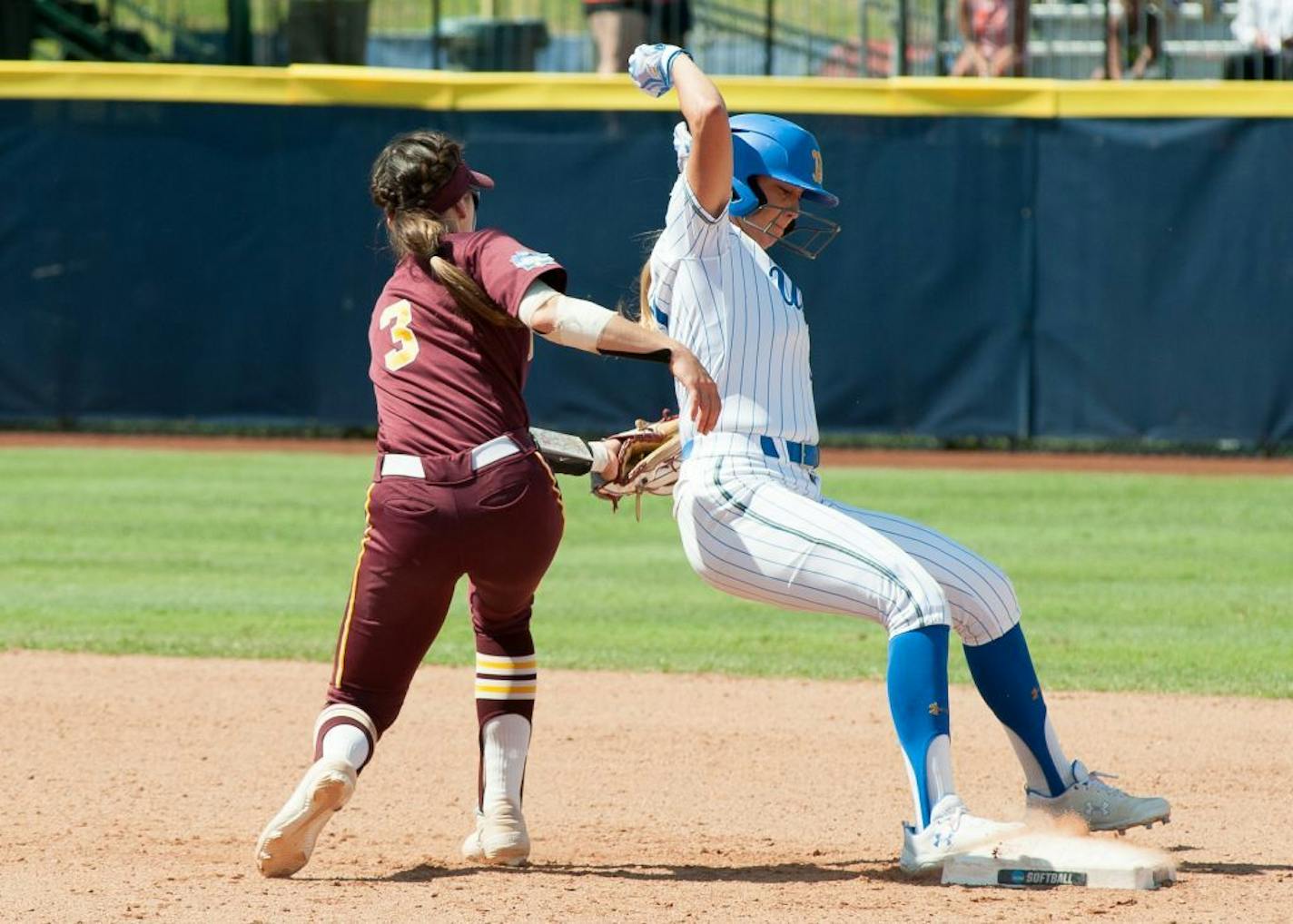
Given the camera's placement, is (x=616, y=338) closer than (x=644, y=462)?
Yes

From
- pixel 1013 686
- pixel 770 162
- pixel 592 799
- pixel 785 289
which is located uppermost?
pixel 770 162

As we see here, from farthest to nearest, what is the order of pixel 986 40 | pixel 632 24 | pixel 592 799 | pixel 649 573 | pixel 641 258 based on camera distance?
1. pixel 632 24
2. pixel 986 40
3. pixel 641 258
4. pixel 649 573
5. pixel 592 799

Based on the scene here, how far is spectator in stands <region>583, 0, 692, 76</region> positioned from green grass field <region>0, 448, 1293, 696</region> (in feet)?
12.9

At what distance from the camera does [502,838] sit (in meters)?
4.38

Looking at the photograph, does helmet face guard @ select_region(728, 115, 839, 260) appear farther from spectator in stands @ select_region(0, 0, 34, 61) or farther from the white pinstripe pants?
spectator in stands @ select_region(0, 0, 34, 61)

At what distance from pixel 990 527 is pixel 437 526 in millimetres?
7003

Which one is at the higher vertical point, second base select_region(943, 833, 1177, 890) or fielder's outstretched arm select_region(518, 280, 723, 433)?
fielder's outstretched arm select_region(518, 280, 723, 433)

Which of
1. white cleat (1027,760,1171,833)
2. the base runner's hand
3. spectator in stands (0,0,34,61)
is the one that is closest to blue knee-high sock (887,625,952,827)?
white cleat (1027,760,1171,833)

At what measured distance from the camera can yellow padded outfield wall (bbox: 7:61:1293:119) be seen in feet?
42.9

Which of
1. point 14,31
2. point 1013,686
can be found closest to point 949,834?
point 1013,686

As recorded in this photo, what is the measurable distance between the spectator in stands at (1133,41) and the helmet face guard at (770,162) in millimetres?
10602

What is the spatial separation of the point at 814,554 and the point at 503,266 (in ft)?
2.94

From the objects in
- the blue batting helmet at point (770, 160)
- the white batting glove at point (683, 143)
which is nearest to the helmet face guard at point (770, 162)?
the blue batting helmet at point (770, 160)

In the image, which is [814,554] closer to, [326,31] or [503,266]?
[503,266]
